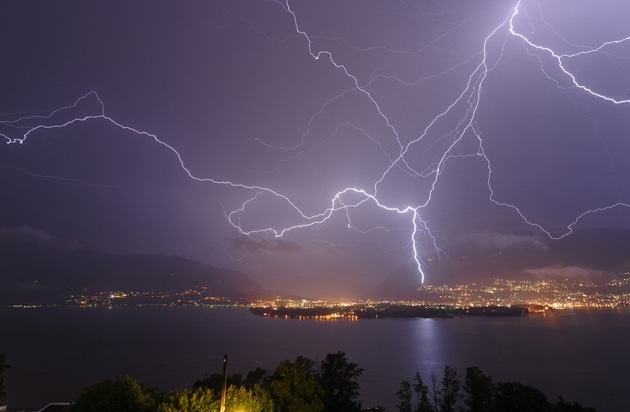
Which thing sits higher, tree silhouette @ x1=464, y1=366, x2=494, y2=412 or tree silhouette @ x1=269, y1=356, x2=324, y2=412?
tree silhouette @ x1=269, y1=356, x2=324, y2=412

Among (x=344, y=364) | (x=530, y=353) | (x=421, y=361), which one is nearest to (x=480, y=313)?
(x=530, y=353)

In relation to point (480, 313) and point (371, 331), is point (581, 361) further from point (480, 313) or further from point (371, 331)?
point (480, 313)

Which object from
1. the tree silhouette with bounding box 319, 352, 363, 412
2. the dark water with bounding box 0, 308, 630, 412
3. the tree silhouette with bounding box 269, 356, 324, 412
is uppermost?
the tree silhouette with bounding box 269, 356, 324, 412

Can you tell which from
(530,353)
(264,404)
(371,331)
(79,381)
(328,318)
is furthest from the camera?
(328,318)

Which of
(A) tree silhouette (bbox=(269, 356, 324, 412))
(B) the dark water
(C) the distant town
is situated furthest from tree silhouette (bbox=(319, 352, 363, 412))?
(C) the distant town

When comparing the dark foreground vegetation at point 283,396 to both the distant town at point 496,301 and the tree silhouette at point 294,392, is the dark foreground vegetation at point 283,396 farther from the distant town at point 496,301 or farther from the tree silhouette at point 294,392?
the distant town at point 496,301

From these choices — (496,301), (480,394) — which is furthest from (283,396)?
Result: (496,301)

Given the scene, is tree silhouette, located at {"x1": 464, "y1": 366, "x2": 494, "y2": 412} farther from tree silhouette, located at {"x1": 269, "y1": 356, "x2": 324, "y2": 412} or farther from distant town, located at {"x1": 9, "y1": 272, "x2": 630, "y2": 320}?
distant town, located at {"x1": 9, "y1": 272, "x2": 630, "y2": 320}

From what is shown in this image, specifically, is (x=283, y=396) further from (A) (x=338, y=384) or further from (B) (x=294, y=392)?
(A) (x=338, y=384)

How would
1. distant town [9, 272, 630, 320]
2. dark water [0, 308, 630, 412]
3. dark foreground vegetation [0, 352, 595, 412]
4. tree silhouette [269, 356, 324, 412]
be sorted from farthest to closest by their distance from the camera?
distant town [9, 272, 630, 320], dark water [0, 308, 630, 412], tree silhouette [269, 356, 324, 412], dark foreground vegetation [0, 352, 595, 412]
